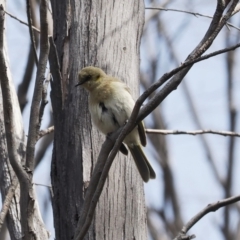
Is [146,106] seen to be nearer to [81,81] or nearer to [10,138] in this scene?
[10,138]

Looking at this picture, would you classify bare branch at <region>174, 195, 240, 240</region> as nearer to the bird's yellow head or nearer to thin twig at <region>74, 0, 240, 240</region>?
thin twig at <region>74, 0, 240, 240</region>

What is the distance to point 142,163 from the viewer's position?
146 inches

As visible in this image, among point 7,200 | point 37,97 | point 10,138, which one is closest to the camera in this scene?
point 10,138

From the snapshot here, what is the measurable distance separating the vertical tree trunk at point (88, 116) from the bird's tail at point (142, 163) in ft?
0.15

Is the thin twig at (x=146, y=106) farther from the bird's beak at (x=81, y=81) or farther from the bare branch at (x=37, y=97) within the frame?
the bird's beak at (x=81, y=81)

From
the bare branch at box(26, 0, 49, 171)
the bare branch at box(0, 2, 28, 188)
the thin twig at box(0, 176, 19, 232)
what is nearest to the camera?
the bare branch at box(0, 2, 28, 188)

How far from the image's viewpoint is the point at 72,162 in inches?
136

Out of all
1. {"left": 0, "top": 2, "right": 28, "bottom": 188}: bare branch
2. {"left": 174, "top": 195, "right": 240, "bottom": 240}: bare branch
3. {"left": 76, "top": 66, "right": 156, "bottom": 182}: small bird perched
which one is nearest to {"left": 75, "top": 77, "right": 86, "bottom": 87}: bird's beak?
{"left": 76, "top": 66, "right": 156, "bottom": 182}: small bird perched

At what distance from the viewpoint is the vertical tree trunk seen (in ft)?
11.1

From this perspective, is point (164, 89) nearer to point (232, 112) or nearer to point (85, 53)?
point (85, 53)

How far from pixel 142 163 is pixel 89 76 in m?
0.62

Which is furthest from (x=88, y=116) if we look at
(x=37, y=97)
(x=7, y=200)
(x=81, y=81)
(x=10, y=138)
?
(x=10, y=138)

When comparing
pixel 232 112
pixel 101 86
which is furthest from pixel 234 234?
pixel 101 86

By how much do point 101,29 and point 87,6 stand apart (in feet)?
0.59
